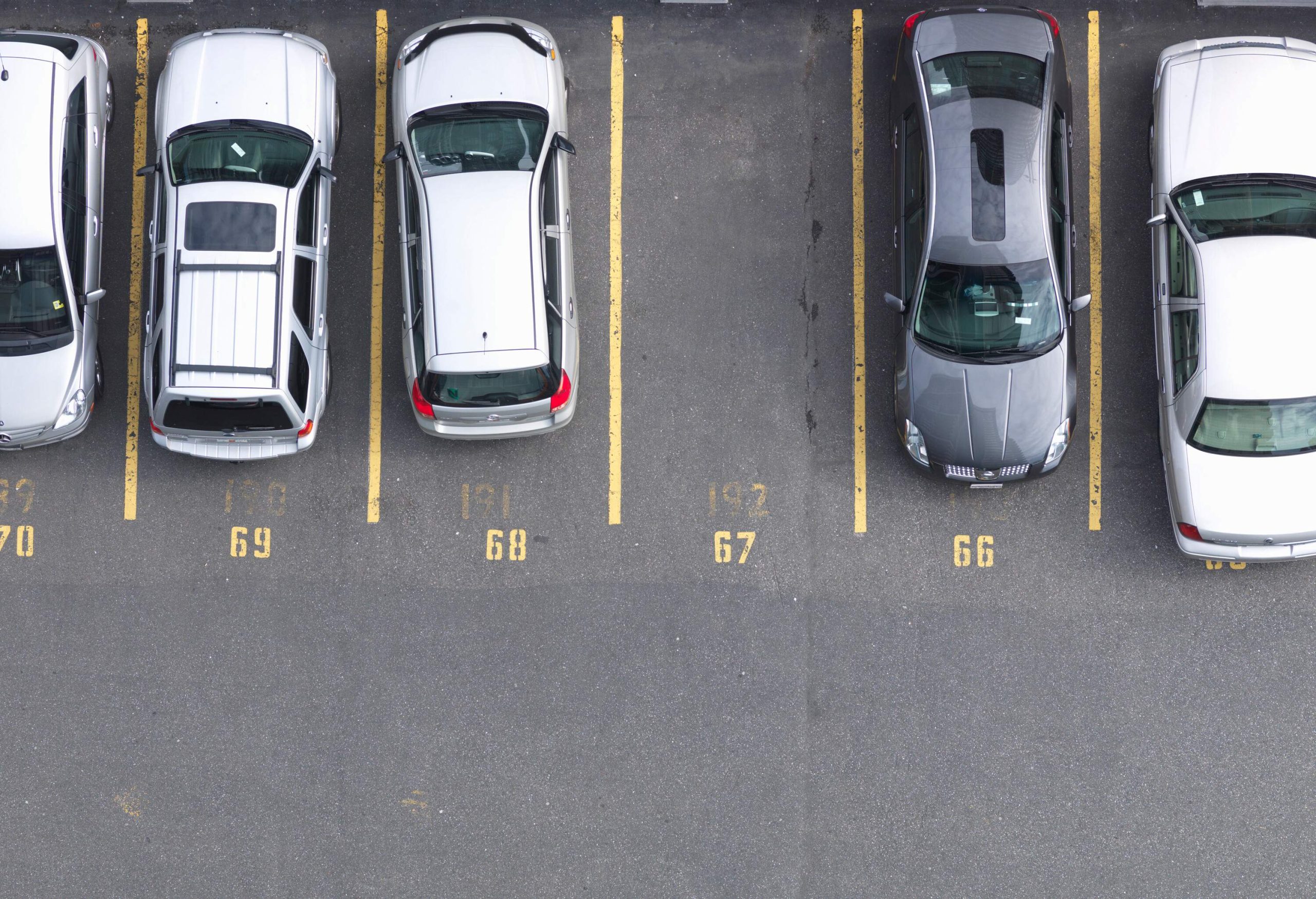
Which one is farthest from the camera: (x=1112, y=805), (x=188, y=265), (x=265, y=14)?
(x=265, y=14)

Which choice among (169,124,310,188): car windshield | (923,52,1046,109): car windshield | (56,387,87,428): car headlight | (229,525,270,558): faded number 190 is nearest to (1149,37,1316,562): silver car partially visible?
(923,52,1046,109): car windshield

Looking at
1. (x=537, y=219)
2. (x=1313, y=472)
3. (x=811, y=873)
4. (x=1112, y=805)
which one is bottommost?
(x=811, y=873)

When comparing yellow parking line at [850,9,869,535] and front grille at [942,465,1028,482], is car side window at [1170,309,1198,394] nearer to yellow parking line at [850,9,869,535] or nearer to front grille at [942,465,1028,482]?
front grille at [942,465,1028,482]

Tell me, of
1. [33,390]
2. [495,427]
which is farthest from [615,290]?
[33,390]

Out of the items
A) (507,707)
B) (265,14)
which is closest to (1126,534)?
(507,707)

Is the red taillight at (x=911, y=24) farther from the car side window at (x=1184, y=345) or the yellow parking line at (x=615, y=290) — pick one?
the car side window at (x=1184, y=345)

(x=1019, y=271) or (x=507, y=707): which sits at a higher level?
(x=1019, y=271)

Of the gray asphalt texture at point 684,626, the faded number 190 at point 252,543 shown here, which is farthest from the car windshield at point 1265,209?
the faded number 190 at point 252,543

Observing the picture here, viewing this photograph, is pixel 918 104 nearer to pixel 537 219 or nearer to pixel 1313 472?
pixel 537 219
